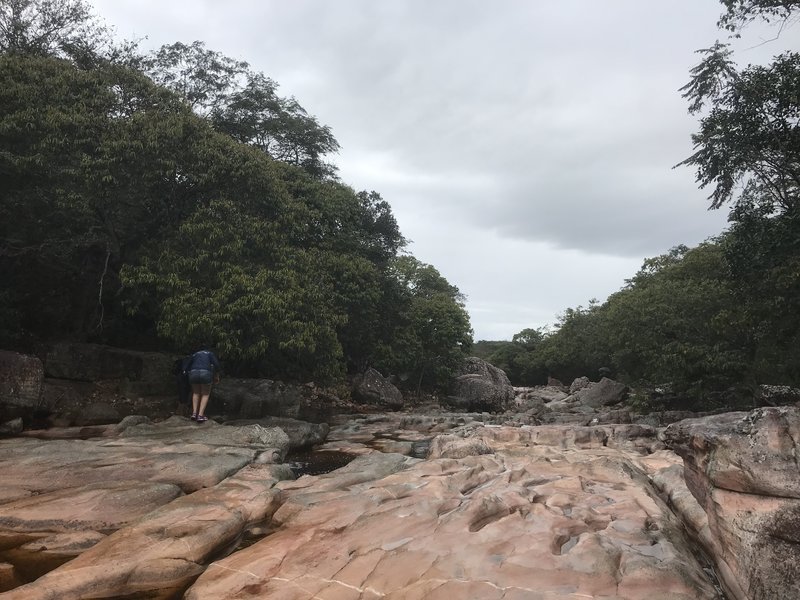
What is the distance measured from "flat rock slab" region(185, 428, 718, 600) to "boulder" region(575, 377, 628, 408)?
27212 millimetres

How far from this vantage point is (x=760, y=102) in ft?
48.9

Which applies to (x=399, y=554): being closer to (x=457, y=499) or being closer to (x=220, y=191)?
(x=457, y=499)

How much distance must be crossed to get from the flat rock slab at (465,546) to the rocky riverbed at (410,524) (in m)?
0.02

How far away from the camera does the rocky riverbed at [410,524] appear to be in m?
4.38

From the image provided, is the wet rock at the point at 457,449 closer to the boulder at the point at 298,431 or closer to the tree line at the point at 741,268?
the boulder at the point at 298,431

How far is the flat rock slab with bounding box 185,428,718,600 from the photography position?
4.54 meters

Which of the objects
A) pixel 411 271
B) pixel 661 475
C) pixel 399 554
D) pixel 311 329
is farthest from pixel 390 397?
pixel 399 554

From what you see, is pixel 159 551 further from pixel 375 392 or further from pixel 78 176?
pixel 375 392

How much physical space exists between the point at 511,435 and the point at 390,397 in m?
14.4

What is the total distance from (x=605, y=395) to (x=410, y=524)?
31.3 meters

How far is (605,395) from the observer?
3372cm

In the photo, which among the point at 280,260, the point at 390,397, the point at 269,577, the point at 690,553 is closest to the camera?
the point at 269,577

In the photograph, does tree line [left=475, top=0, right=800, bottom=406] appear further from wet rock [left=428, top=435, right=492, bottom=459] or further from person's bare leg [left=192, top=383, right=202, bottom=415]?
person's bare leg [left=192, top=383, right=202, bottom=415]

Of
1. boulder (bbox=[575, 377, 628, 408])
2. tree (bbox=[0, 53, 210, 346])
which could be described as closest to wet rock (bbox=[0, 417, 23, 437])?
tree (bbox=[0, 53, 210, 346])
